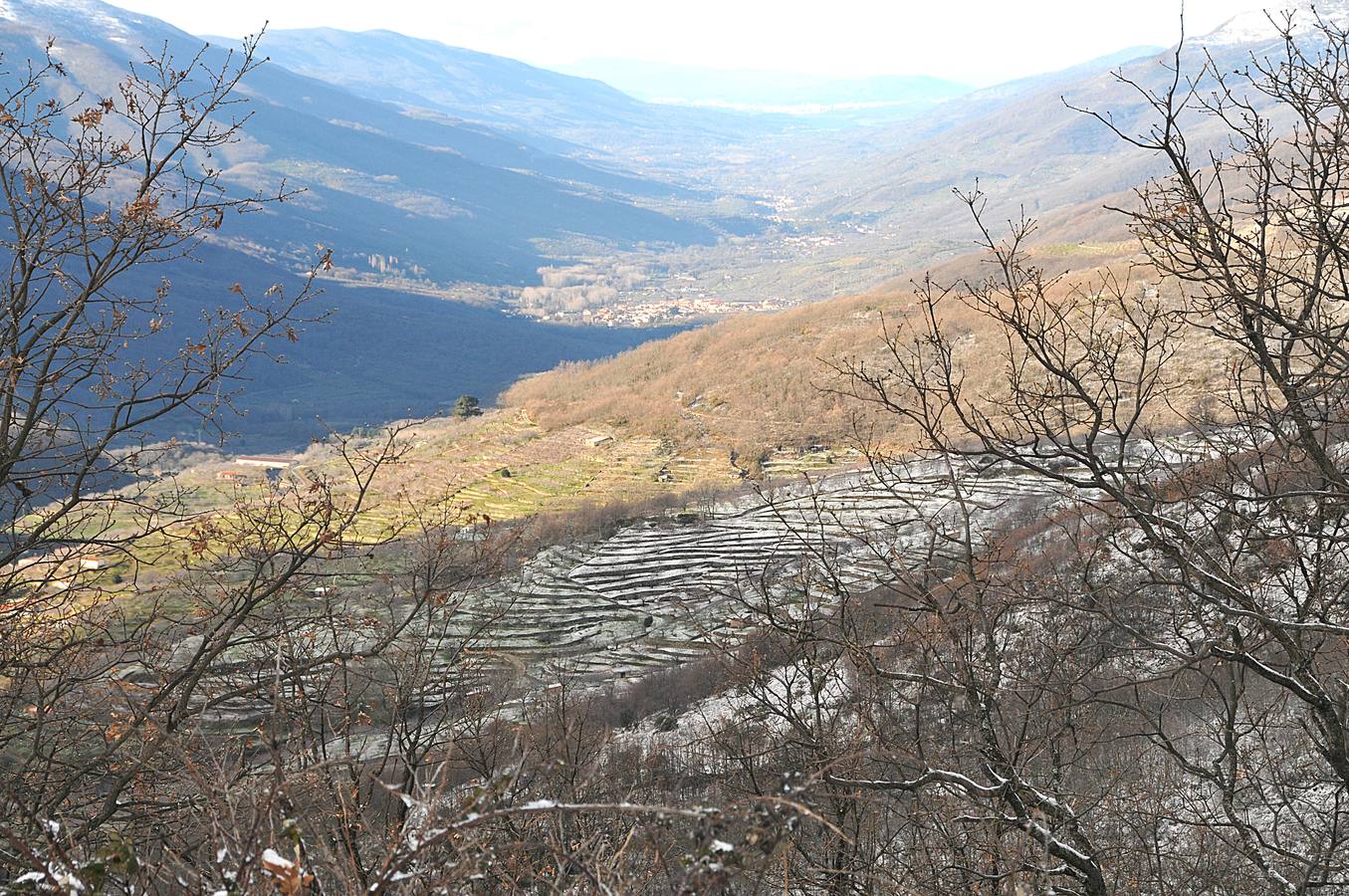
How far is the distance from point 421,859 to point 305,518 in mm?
3906

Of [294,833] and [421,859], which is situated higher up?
[294,833]

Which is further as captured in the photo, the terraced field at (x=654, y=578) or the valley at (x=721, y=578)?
the terraced field at (x=654, y=578)

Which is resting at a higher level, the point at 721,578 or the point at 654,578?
the point at 721,578

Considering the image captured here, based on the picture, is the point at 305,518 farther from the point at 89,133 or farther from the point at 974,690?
the point at 974,690

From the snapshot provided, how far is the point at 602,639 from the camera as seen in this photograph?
21.6 m

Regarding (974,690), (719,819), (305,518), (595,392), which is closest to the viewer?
(719,819)

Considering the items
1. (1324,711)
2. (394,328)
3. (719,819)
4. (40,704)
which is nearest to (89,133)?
(40,704)

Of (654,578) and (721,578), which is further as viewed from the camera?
(654,578)

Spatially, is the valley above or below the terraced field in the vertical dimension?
above

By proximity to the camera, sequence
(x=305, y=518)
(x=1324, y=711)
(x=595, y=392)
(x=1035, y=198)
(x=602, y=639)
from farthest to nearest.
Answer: (x=1035, y=198) → (x=595, y=392) → (x=602, y=639) → (x=305, y=518) → (x=1324, y=711)

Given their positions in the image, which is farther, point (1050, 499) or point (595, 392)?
point (595, 392)

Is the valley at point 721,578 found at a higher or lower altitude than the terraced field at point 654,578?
higher

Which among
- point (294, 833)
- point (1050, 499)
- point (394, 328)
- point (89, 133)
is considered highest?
point (89, 133)

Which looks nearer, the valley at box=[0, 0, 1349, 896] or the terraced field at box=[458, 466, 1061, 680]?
the valley at box=[0, 0, 1349, 896]
